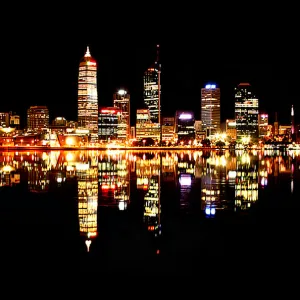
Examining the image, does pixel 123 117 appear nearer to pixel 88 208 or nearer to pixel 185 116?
pixel 185 116

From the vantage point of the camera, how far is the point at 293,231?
926 cm

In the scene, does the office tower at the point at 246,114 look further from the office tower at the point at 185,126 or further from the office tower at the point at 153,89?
the office tower at the point at 153,89

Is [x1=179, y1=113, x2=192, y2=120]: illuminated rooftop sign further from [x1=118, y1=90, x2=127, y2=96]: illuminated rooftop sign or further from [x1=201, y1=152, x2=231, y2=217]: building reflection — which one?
[x1=201, y1=152, x2=231, y2=217]: building reflection

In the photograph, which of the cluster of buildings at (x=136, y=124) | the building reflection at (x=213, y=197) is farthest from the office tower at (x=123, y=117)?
the building reflection at (x=213, y=197)

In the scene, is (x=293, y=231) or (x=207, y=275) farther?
(x=293, y=231)

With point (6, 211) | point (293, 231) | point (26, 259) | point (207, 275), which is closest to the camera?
point (207, 275)

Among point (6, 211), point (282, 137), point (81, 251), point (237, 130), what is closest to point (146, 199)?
point (6, 211)

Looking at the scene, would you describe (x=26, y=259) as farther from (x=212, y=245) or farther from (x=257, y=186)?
(x=257, y=186)

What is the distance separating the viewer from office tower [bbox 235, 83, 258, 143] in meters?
163

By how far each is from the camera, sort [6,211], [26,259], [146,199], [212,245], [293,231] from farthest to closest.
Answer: [146,199] < [6,211] < [293,231] < [212,245] < [26,259]

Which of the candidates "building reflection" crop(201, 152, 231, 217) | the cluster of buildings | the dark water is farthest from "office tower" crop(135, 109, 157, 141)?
the dark water

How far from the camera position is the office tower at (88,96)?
153375 mm

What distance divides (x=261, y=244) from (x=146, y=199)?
6.06 m

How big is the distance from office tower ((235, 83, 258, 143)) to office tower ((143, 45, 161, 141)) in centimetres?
2690
